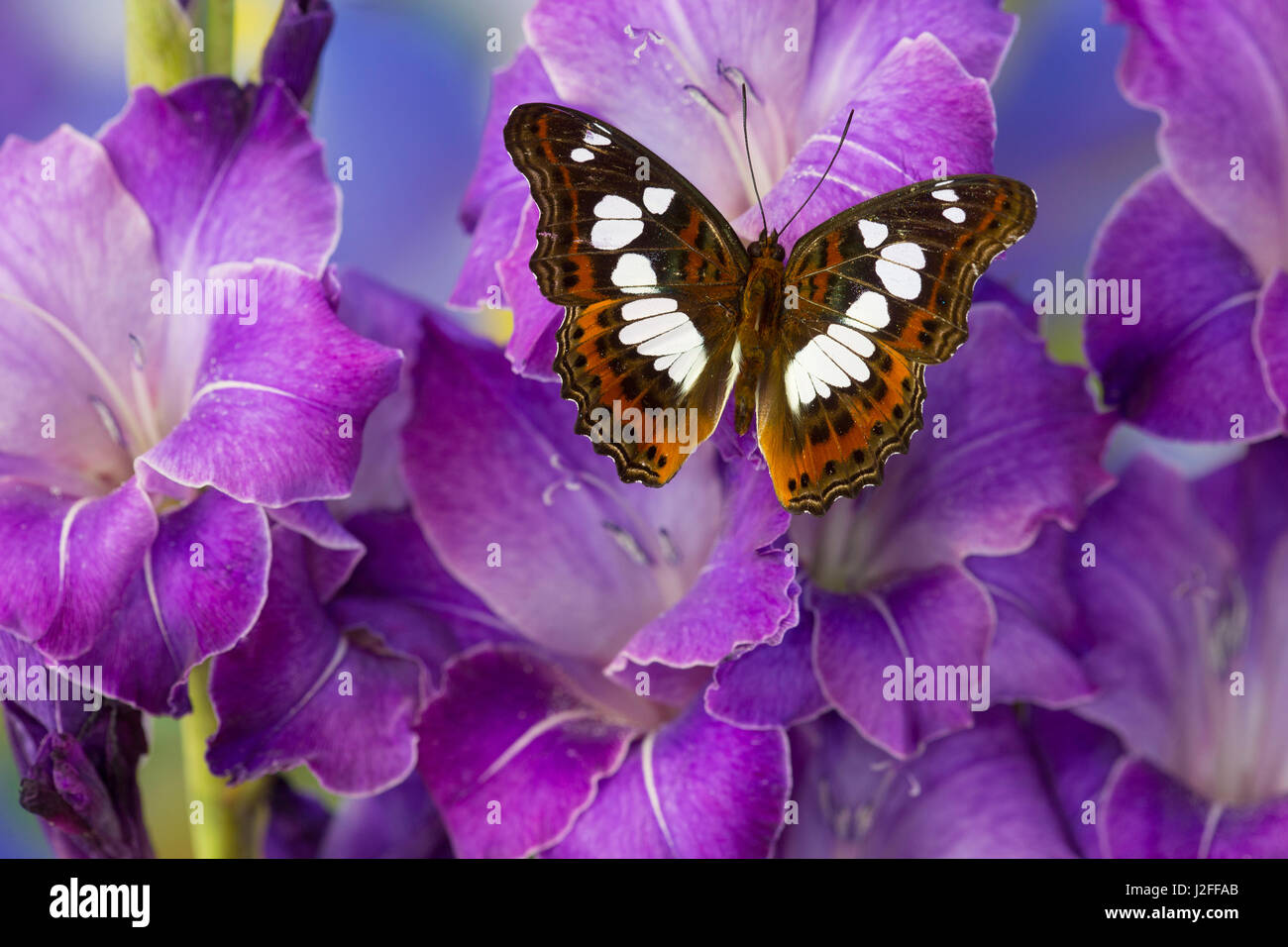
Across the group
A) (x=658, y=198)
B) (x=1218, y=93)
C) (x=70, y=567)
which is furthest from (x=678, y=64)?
(x=70, y=567)

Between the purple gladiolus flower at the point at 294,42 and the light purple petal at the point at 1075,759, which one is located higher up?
the purple gladiolus flower at the point at 294,42

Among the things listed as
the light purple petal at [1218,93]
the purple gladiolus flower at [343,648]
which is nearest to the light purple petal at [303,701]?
the purple gladiolus flower at [343,648]

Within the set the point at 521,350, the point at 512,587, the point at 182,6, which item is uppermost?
the point at 182,6

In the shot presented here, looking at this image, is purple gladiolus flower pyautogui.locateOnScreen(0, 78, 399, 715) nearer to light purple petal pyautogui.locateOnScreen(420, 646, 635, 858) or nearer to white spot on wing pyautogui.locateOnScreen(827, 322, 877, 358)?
light purple petal pyautogui.locateOnScreen(420, 646, 635, 858)

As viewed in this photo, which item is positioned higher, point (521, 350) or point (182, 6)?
point (182, 6)

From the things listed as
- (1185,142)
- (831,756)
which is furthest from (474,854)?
(1185,142)

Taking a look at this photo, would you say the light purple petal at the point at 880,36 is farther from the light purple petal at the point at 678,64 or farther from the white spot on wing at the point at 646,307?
the white spot on wing at the point at 646,307

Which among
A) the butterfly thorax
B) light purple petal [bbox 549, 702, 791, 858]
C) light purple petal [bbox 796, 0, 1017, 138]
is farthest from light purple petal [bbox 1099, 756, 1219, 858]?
light purple petal [bbox 796, 0, 1017, 138]
